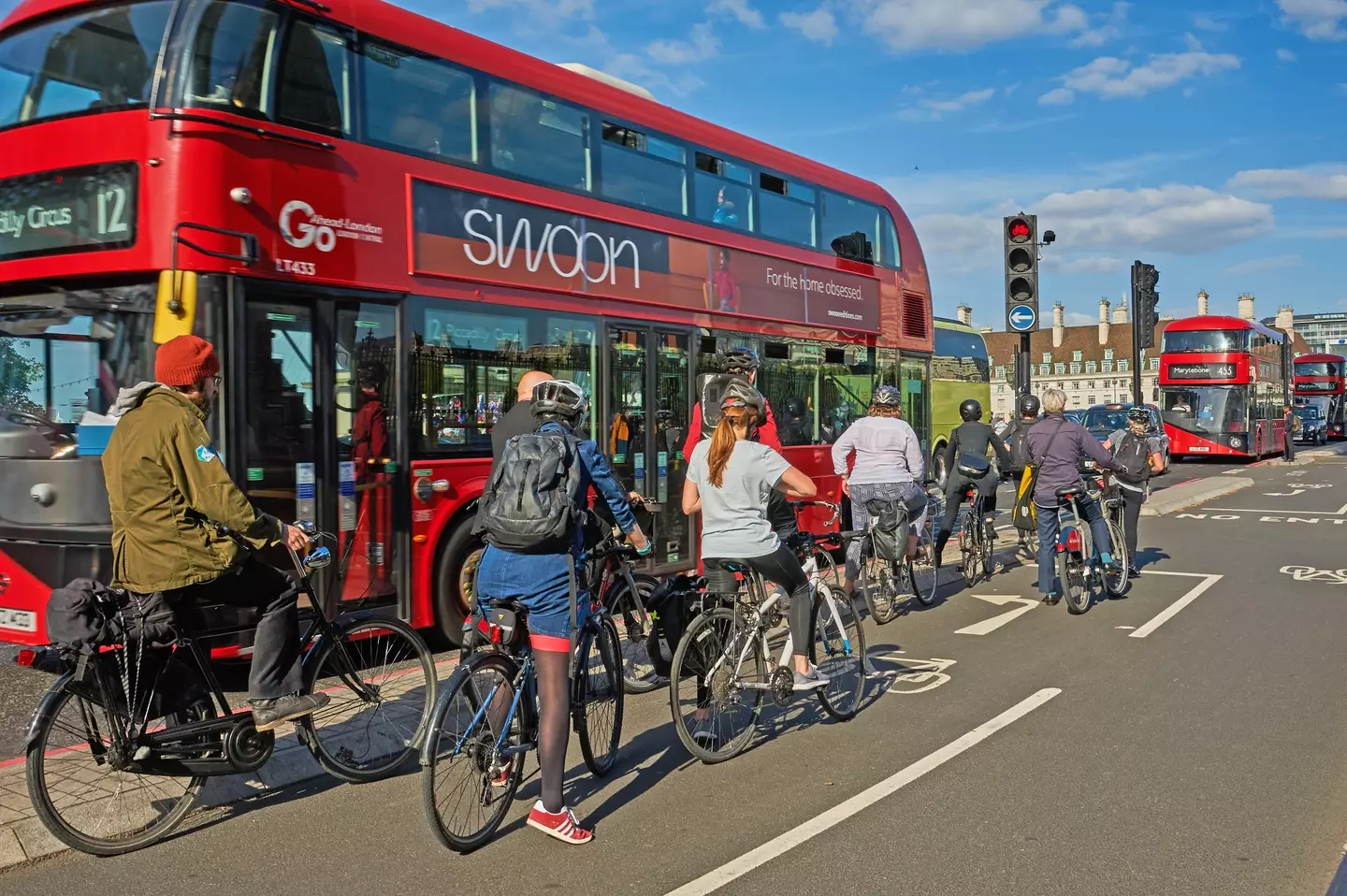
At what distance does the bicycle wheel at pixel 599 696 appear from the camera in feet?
15.5

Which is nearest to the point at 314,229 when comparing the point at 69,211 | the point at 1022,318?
the point at 69,211

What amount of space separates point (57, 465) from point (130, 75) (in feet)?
7.33

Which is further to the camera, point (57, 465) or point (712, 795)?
point (57, 465)

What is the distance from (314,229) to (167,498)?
3.08m

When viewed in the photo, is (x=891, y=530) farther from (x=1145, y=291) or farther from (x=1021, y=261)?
(x=1145, y=291)

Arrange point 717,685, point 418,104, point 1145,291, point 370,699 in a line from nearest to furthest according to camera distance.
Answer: point 370,699 → point 717,685 → point 418,104 → point 1145,291

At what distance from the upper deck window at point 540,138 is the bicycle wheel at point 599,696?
4.35 metres

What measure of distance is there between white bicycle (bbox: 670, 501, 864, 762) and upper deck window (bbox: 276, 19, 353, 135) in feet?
12.6

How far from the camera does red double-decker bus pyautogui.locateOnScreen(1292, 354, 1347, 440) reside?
203ft

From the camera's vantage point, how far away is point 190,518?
433cm

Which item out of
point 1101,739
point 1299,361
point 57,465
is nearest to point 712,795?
point 1101,739

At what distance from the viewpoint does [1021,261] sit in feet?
41.3

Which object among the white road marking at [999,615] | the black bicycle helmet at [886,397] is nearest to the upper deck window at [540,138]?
the black bicycle helmet at [886,397]

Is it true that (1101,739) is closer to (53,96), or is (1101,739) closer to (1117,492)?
(1117,492)
